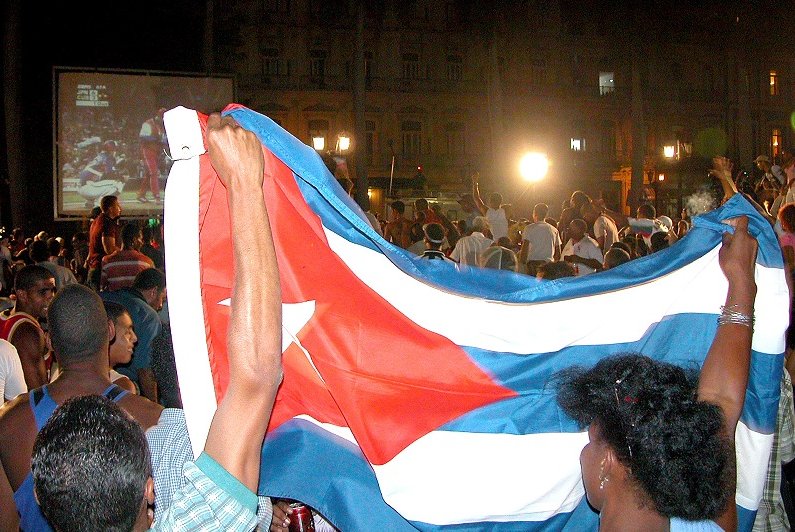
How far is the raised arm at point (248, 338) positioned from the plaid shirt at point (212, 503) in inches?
0.9

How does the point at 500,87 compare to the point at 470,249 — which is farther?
the point at 500,87

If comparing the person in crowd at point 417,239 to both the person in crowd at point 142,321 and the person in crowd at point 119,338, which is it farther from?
the person in crowd at point 119,338

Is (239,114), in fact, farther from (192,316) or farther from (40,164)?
(40,164)

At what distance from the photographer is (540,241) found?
31.2ft

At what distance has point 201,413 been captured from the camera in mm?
2100

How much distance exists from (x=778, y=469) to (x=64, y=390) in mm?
2978

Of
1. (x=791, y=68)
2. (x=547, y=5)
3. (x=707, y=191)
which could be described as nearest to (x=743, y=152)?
(x=791, y=68)

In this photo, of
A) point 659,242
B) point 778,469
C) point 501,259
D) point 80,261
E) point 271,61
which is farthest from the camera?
point 271,61

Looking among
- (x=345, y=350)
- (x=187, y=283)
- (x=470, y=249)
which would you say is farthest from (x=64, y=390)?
(x=470, y=249)

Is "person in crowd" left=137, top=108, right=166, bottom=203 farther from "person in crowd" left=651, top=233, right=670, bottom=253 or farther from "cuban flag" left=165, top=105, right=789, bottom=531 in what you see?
"cuban flag" left=165, top=105, right=789, bottom=531

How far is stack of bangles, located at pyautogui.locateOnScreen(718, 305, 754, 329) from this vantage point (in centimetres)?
269

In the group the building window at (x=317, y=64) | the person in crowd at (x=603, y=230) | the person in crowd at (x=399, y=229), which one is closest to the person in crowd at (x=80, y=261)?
the person in crowd at (x=399, y=229)

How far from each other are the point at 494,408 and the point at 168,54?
23271 millimetres

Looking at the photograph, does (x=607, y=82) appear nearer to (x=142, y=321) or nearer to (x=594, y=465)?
(x=142, y=321)
